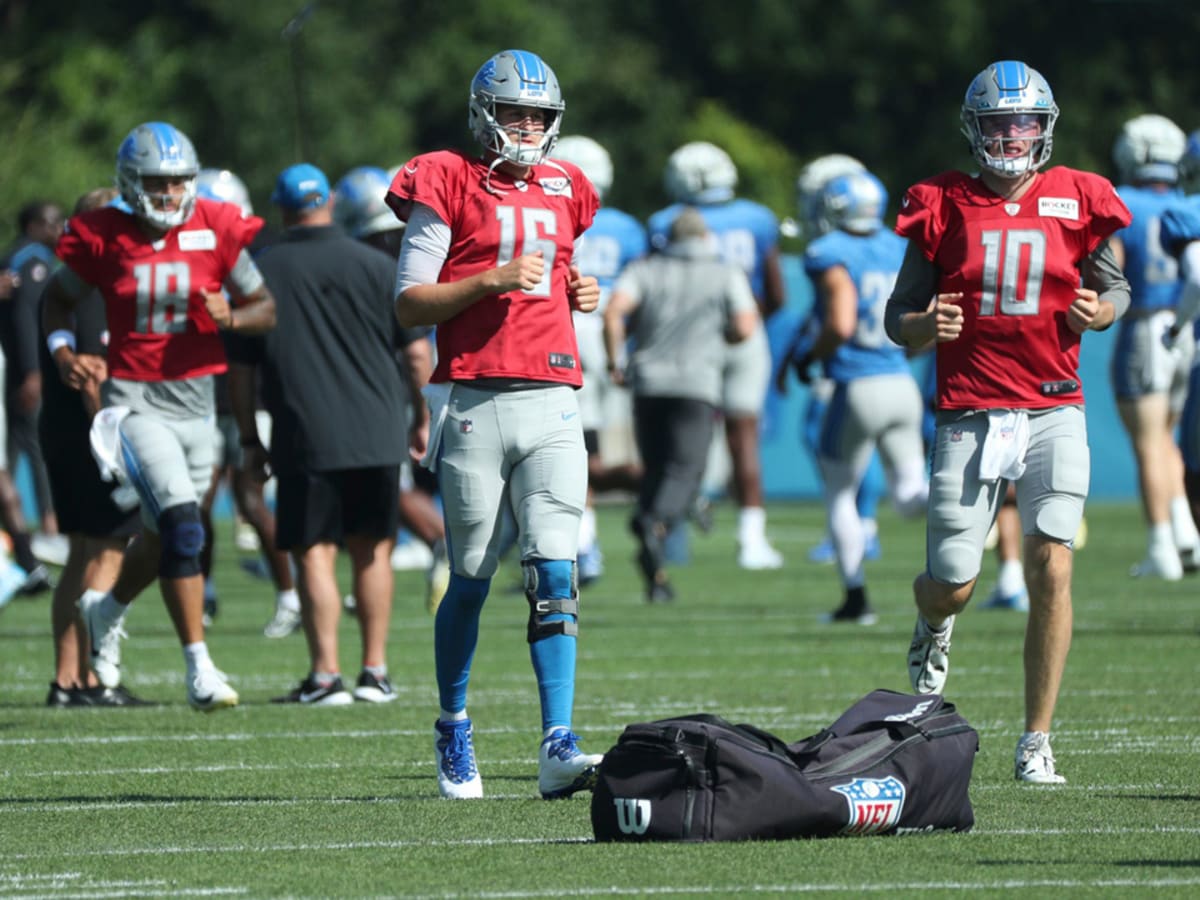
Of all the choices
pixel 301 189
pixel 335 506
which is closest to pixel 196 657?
pixel 335 506

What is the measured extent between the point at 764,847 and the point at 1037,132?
229 centimetres

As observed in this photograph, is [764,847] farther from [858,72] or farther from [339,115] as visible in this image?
[858,72]

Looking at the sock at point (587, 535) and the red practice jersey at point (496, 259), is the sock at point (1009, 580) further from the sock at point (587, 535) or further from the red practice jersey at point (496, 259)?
the red practice jersey at point (496, 259)

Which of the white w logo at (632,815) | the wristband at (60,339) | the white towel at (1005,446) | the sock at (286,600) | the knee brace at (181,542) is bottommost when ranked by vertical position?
the sock at (286,600)

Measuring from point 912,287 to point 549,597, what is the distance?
4.65 feet

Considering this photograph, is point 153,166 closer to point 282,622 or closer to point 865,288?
point 282,622

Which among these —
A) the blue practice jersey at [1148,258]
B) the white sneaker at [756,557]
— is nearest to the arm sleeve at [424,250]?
the blue practice jersey at [1148,258]

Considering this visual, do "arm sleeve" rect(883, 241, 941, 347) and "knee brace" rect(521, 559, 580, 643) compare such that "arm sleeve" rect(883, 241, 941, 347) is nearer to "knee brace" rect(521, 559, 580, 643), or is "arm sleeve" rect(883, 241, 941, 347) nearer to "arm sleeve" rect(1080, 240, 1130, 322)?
"arm sleeve" rect(1080, 240, 1130, 322)

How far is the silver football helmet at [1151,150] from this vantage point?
13172 millimetres

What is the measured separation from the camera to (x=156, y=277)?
8.53 m

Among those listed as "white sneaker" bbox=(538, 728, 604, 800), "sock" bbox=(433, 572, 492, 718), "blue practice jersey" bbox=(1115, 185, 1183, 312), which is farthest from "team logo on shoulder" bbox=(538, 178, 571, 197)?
"blue practice jersey" bbox=(1115, 185, 1183, 312)

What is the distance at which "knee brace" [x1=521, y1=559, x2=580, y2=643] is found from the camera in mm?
6707

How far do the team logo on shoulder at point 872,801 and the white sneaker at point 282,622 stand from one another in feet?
20.6

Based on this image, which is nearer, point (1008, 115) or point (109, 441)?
point (1008, 115)
